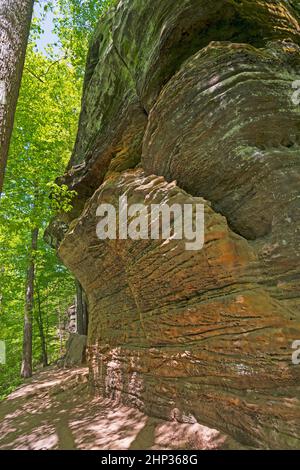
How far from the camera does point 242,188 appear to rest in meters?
4.65

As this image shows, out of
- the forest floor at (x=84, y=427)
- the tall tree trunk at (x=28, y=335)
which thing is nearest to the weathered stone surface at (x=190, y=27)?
the forest floor at (x=84, y=427)

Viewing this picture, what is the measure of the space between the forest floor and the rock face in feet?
0.79

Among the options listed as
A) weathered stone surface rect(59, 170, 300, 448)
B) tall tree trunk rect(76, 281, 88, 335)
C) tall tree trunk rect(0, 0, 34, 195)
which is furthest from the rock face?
tall tree trunk rect(76, 281, 88, 335)

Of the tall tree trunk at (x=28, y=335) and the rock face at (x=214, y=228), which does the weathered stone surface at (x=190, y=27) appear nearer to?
the rock face at (x=214, y=228)

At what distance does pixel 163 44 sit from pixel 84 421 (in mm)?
7901

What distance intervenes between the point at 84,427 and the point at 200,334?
3.36m

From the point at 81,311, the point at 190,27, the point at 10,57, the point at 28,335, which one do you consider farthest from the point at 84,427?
the point at 28,335

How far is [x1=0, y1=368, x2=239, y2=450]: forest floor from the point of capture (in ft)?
14.2

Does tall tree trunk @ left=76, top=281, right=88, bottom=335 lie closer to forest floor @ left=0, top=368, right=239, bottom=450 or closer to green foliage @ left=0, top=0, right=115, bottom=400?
green foliage @ left=0, top=0, right=115, bottom=400

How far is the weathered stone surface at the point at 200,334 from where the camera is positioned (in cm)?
362

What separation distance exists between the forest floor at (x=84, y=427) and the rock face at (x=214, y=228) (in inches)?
9.5

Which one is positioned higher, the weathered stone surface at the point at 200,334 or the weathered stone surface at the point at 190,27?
the weathered stone surface at the point at 190,27
